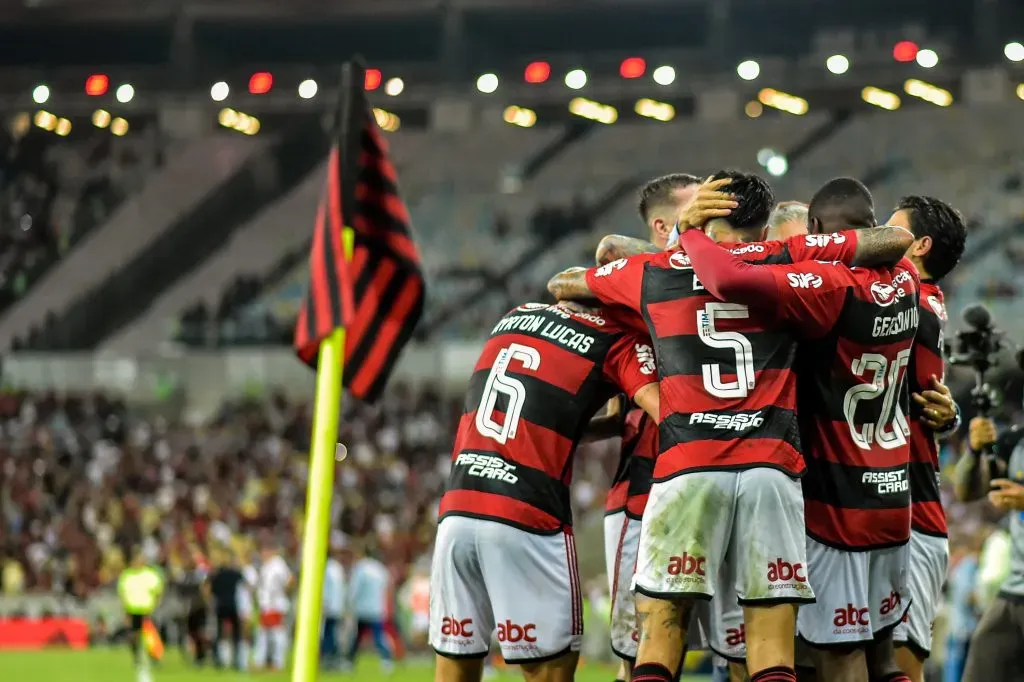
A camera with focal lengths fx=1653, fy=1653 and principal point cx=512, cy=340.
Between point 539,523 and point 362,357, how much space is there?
1.07 metres

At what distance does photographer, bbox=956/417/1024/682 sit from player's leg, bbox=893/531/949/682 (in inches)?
17.2

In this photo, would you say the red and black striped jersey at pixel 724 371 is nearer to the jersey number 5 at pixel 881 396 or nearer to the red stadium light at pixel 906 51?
the jersey number 5 at pixel 881 396

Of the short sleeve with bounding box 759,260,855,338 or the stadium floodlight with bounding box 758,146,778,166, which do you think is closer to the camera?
the short sleeve with bounding box 759,260,855,338

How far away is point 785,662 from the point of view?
20.1ft

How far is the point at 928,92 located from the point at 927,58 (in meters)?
1.73

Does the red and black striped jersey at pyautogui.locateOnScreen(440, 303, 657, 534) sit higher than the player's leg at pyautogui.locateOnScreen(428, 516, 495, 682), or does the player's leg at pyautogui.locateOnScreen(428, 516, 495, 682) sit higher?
the red and black striped jersey at pyautogui.locateOnScreen(440, 303, 657, 534)

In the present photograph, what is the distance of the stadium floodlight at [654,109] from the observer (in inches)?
1305

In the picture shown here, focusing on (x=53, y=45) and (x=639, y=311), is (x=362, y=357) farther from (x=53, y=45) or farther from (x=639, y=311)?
(x=53, y=45)

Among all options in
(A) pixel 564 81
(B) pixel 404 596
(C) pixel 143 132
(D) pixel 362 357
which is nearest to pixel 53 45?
(C) pixel 143 132

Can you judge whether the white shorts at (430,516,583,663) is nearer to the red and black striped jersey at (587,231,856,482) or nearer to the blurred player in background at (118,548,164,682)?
the red and black striped jersey at (587,231,856,482)

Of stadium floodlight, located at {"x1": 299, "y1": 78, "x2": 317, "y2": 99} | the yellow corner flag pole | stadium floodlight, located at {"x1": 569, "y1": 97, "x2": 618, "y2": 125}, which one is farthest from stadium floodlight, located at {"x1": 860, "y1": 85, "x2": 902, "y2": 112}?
the yellow corner flag pole

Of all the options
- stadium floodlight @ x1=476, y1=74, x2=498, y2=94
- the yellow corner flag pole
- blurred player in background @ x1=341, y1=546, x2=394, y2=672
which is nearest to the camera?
the yellow corner flag pole

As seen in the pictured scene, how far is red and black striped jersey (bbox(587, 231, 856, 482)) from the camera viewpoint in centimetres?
623

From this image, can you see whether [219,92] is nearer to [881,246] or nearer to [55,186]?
[55,186]
